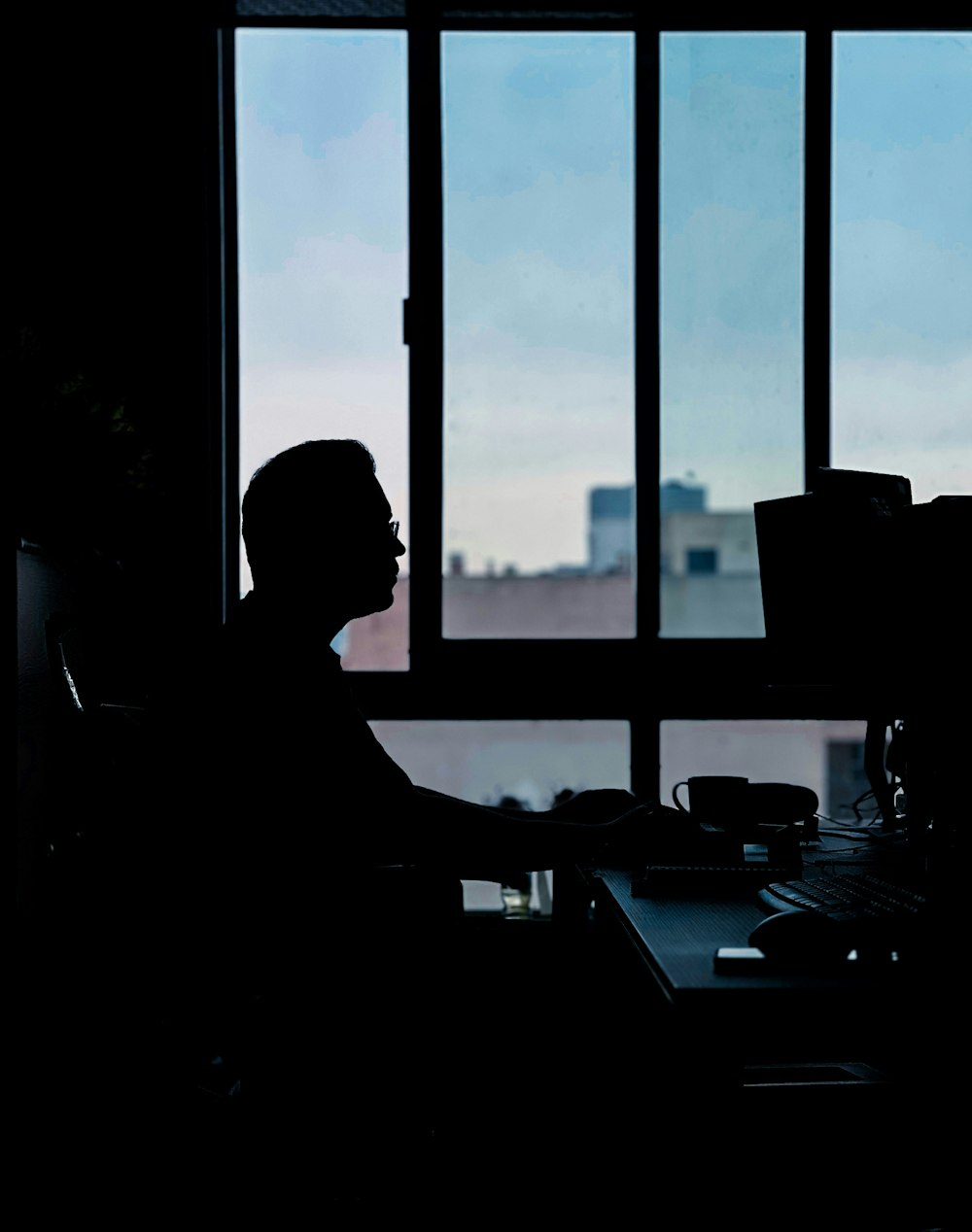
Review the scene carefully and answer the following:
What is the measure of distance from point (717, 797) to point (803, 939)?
0.70 metres

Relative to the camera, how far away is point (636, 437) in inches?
126

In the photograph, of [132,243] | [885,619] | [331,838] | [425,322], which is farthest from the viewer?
[425,322]

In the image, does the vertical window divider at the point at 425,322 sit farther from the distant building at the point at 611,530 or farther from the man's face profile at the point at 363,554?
the man's face profile at the point at 363,554

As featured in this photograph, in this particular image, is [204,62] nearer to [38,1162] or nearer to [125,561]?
[125,561]

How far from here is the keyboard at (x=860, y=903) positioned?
3.74 ft

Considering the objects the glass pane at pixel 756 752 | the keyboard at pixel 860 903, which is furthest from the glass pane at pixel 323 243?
the keyboard at pixel 860 903

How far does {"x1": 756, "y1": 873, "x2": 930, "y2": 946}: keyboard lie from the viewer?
1141 millimetres

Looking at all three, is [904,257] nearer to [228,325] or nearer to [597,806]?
[228,325]

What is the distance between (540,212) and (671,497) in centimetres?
92

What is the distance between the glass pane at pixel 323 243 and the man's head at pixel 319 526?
1.40 metres

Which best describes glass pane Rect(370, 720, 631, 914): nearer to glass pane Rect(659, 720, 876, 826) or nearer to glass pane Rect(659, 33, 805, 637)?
glass pane Rect(659, 720, 876, 826)

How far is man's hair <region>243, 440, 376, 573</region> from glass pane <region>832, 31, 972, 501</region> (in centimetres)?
195

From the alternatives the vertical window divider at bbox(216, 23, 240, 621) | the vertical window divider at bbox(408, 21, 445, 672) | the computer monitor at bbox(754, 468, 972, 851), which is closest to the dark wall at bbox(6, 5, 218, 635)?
the vertical window divider at bbox(216, 23, 240, 621)

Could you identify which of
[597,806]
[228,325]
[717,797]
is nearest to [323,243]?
[228,325]
